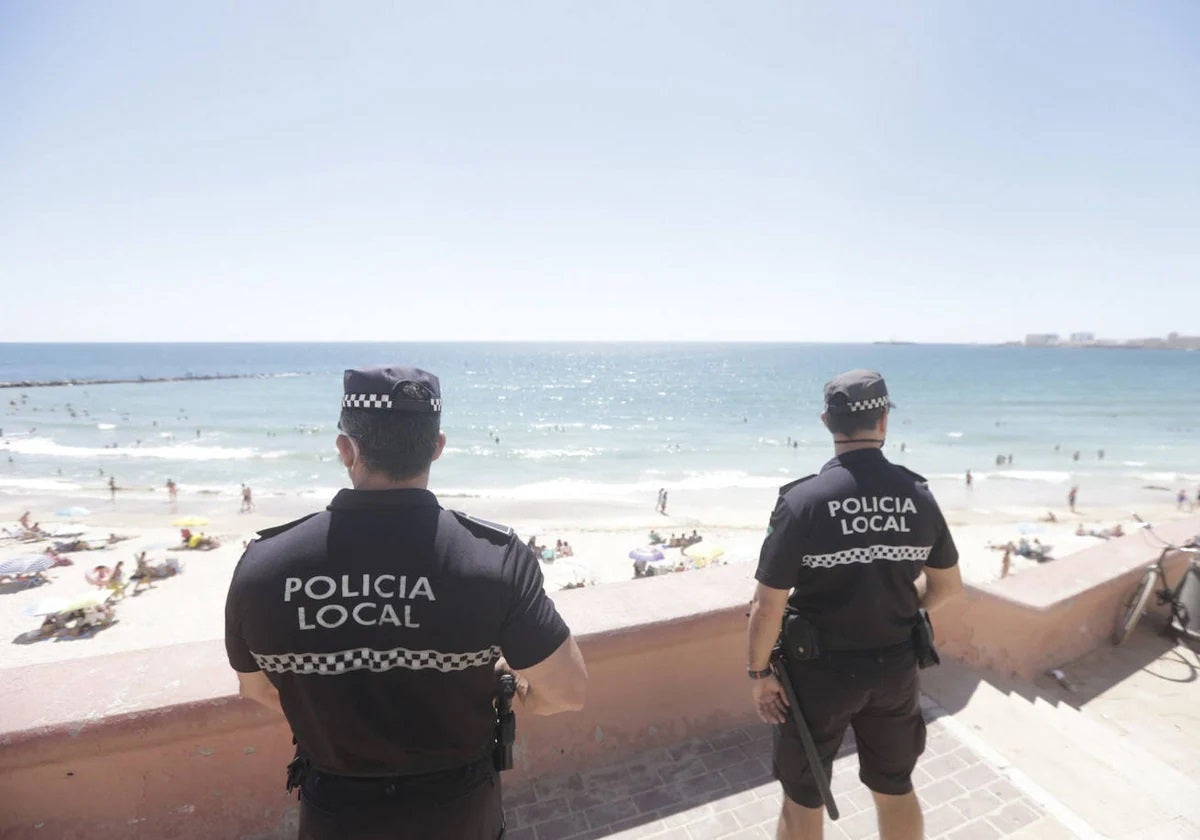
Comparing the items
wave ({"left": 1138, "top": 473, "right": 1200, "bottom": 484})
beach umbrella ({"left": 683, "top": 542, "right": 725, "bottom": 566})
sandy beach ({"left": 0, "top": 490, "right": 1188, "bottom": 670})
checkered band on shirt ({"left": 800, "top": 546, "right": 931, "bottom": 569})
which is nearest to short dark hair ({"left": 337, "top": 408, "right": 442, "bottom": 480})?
checkered band on shirt ({"left": 800, "top": 546, "right": 931, "bottom": 569})

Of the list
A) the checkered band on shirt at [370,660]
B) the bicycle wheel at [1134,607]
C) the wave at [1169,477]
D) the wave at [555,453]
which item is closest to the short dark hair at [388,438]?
the checkered band on shirt at [370,660]

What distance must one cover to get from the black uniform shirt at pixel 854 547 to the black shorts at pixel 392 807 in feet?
4.12

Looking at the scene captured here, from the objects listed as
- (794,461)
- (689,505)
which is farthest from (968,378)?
(689,505)

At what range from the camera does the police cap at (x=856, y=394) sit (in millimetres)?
2328

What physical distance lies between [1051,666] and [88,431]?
57649mm

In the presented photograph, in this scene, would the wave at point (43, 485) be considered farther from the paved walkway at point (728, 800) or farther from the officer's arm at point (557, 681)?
the officer's arm at point (557, 681)

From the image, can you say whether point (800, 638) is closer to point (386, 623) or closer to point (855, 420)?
point (855, 420)

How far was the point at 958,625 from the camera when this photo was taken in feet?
13.2

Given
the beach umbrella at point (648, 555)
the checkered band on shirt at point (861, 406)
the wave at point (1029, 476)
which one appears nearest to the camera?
the checkered band on shirt at point (861, 406)

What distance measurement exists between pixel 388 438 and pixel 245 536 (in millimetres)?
21736

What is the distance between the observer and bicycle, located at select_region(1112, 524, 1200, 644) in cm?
482

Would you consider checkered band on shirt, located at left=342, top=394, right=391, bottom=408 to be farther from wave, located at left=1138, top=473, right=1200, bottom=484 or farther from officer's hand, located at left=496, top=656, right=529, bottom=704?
wave, located at left=1138, top=473, right=1200, bottom=484

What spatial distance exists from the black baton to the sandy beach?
11.5 m

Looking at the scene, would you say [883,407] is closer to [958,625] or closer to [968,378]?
[958,625]
